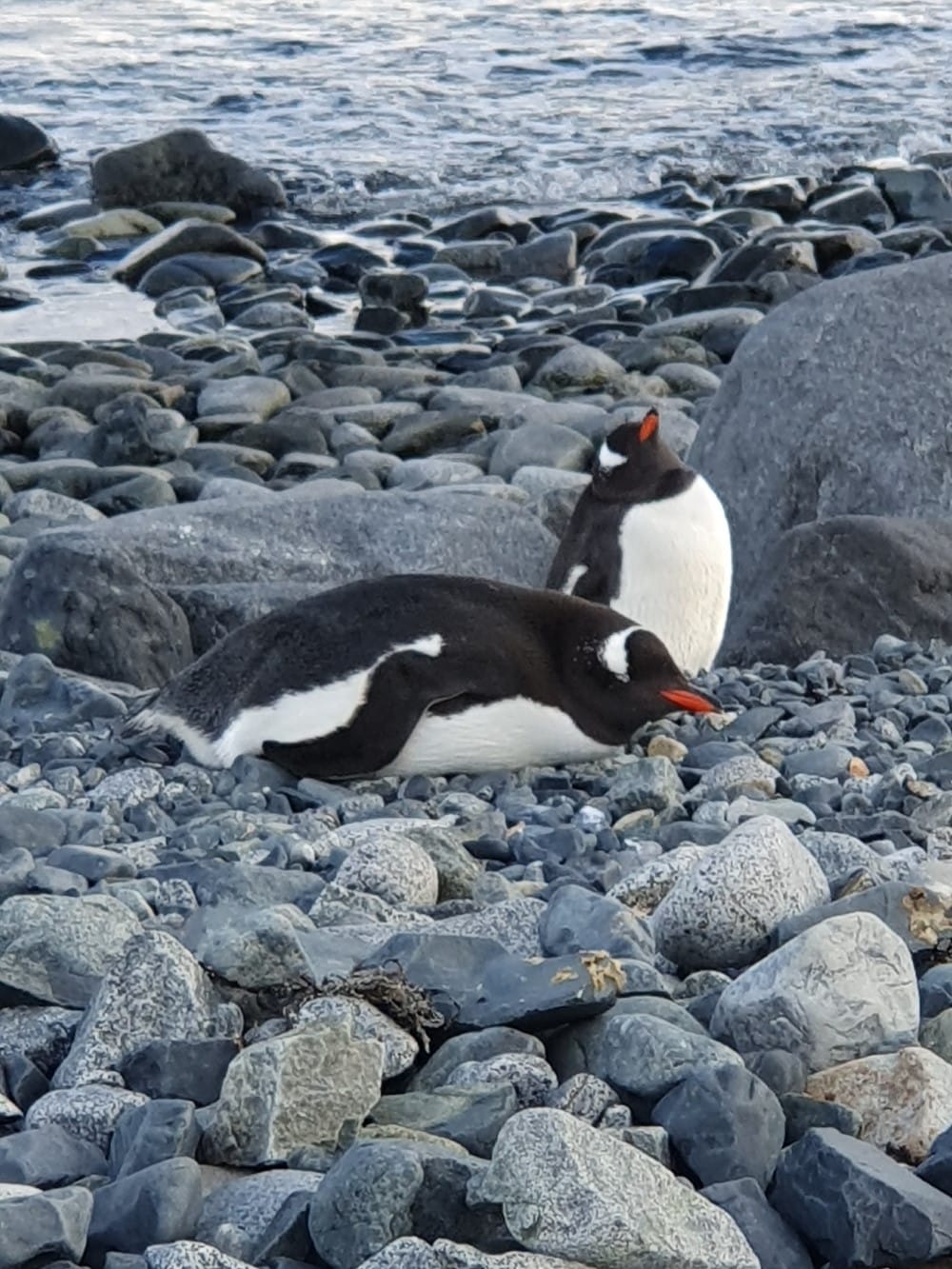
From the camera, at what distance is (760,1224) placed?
2646 mm

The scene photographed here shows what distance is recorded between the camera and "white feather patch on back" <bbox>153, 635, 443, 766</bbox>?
4.98 meters

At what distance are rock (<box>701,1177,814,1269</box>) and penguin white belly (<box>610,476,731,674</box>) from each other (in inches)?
151

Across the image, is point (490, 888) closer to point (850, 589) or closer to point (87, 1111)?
point (87, 1111)

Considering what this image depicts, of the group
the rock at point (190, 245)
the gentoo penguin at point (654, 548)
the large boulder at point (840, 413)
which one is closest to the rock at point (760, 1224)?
the gentoo penguin at point (654, 548)

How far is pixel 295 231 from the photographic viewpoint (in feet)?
50.8

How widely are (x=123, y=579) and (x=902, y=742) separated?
2429 mm

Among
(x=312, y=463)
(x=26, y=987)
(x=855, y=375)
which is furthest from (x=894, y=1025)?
(x=312, y=463)

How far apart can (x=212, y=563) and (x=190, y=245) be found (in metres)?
7.95

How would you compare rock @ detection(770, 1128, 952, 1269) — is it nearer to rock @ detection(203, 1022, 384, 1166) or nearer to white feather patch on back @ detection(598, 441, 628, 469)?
rock @ detection(203, 1022, 384, 1166)

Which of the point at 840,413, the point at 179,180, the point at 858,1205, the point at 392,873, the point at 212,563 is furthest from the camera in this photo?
the point at 179,180

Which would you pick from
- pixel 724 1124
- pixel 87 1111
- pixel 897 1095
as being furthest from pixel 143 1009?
pixel 897 1095

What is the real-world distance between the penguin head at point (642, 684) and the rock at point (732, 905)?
61.4 inches

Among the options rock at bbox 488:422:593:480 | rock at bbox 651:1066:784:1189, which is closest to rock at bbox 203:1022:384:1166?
rock at bbox 651:1066:784:1189

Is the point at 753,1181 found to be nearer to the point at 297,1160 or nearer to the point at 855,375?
the point at 297,1160
